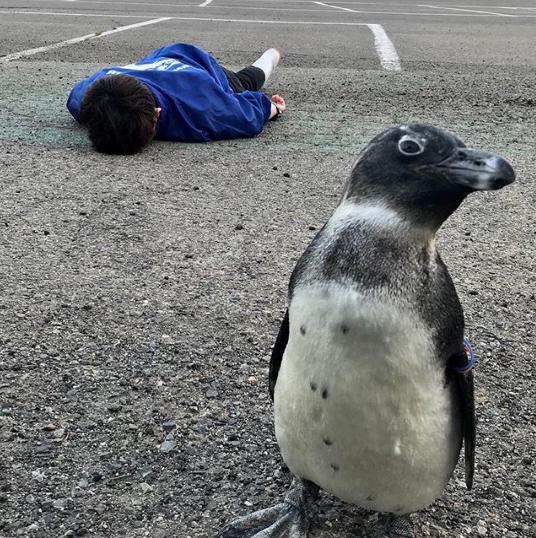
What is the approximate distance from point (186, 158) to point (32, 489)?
133 inches

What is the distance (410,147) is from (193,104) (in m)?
4.15

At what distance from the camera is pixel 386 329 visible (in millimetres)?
1706

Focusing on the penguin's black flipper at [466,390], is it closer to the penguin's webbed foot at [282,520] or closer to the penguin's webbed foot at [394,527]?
the penguin's webbed foot at [394,527]

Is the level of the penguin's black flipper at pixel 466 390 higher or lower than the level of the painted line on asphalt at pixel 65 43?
higher

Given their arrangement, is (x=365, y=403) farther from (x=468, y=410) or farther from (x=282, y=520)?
(x=282, y=520)

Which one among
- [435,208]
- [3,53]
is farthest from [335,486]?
[3,53]

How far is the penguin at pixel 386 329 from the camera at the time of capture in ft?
5.62

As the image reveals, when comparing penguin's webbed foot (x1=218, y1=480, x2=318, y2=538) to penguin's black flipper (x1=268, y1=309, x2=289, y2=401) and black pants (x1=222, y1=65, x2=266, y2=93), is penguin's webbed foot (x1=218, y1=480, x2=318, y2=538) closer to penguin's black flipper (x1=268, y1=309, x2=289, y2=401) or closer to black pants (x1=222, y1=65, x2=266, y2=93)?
penguin's black flipper (x1=268, y1=309, x2=289, y2=401)

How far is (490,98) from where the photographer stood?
719 centimetres

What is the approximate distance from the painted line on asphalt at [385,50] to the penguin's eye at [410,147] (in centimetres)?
724

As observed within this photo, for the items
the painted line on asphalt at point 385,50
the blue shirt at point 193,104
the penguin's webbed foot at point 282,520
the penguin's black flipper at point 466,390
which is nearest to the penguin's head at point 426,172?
the penguin's black flipper at point 466,390

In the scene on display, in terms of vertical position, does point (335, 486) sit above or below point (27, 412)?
above

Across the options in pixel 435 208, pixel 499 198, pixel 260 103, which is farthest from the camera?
pixel 260 103

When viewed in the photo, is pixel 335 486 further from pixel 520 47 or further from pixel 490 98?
pixel 520 47
